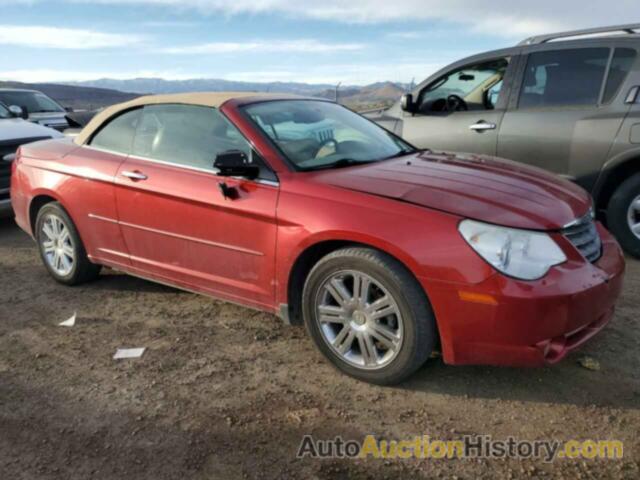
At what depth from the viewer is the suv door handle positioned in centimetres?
557

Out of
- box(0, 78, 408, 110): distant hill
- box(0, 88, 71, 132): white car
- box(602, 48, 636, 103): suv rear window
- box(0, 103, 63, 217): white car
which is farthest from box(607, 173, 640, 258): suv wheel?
box(0, 88, 71, 132): white car

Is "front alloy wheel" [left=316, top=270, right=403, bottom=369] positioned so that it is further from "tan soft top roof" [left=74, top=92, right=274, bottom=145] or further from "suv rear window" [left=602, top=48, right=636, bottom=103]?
"suv rear window" [left=602, top=48, right=636, bottom=103]

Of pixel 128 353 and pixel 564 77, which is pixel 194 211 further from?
pixel 564 77

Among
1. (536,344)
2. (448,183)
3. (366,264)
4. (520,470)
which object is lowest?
(520,470)

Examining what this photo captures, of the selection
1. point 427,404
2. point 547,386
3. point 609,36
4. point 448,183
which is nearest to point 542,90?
point 609,36

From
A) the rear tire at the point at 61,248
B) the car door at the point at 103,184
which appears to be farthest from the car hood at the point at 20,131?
the car door at the point at 103,184

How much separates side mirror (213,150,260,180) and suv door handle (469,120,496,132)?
3.08m

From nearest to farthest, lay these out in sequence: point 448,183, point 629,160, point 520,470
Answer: point 520,470, point 448,183, point 629,160

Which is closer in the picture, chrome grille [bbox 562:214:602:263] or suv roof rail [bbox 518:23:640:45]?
chrome grille [bbox 562:214:602:263]

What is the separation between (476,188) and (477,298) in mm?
690

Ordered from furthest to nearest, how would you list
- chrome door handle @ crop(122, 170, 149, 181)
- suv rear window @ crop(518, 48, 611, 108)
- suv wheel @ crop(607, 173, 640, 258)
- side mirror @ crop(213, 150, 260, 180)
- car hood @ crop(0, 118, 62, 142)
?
car hood @ crop(0, 118, 62, 142) → suv rear window @ crop(518, 48, 611, 108) → suv wheel @ crop(607, 173, 640, 258) → chrome door handle @ crop(122, 170, 149, 181) → side mirror @ crop(213, 150, 260, 180)

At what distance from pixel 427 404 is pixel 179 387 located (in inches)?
53.1

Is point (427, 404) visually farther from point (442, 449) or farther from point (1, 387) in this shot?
point (1, 387)

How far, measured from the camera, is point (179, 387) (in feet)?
10.3
